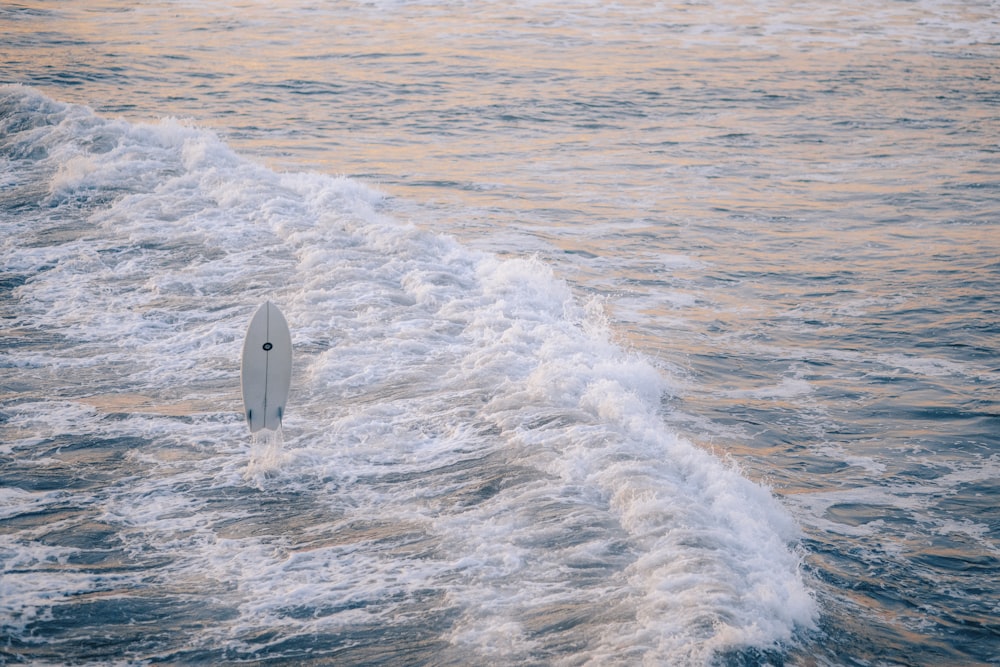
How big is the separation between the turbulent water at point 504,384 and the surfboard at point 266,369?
1.30ft

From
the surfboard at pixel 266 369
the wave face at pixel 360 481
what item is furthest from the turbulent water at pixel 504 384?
the surfboard at pixel 266 369

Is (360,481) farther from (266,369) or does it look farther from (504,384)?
(504,384)

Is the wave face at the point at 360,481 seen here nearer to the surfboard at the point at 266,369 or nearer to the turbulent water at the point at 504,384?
the turbulent water at the point at 504,384

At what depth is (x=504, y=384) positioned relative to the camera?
12.1 metres

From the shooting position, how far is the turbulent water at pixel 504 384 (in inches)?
316

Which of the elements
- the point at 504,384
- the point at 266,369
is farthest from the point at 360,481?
the point at 504,384

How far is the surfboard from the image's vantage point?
10344 mm

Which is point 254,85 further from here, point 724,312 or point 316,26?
point 724,312

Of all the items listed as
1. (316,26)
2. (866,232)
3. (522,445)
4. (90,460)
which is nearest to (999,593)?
(522,445)

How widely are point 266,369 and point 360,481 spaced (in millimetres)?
1605

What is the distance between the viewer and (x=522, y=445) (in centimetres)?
1058

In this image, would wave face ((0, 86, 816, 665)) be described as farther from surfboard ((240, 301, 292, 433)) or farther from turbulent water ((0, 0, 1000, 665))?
surfboard ((240, 301, 292, 433))

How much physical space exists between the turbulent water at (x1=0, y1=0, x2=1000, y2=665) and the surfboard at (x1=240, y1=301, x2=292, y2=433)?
0.40m

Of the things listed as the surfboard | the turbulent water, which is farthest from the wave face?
the surfboard
